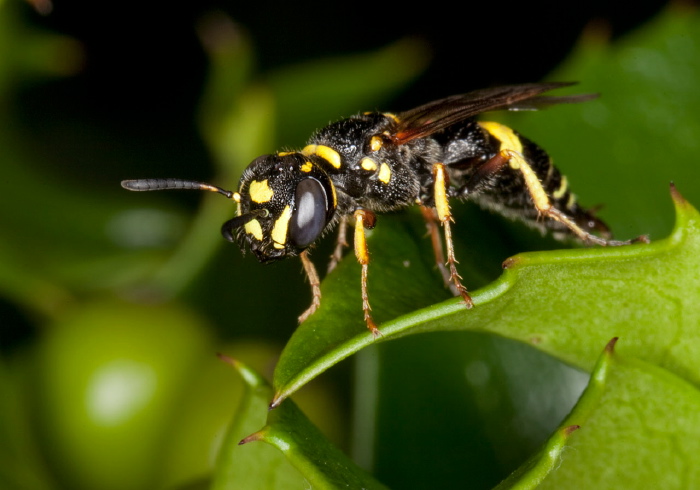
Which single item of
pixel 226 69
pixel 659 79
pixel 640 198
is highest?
Answer: pixel 226 69

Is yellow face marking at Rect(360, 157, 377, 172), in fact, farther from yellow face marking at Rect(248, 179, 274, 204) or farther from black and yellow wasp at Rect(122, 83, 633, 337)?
yellow face marking at Rect(248, 179, 274, 204)

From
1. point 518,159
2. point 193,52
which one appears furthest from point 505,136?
point 193,52

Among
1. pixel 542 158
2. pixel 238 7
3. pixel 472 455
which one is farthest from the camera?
pixel 238 7

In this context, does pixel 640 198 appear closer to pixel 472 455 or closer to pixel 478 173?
pixel 478 173

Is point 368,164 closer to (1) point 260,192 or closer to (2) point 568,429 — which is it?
(1) point 260,192

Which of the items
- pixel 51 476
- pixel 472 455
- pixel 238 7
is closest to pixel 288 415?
pixel 472 455

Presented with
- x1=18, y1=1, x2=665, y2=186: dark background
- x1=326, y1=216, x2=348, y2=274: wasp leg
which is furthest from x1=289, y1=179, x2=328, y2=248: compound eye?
x1=18, y1=1, x2=665, y2=186: dark background
